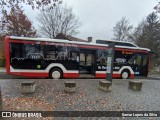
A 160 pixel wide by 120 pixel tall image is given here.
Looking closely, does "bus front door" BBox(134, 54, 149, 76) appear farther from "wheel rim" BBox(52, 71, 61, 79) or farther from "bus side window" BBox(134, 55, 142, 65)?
"wheel rim" BBox(52, 71, 61, 79)

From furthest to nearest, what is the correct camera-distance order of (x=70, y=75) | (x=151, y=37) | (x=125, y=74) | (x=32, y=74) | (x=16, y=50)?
(x=151, y=37) → (x=125, y=74) → (x=70, y=75) → (x=32, y=74) → (x=16, y=50)

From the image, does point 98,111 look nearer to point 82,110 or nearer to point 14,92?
point 82,110

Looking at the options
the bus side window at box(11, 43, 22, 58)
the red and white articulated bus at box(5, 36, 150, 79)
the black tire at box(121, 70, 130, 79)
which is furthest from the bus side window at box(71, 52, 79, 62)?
the black tire at box(121, 70, 130, 79)

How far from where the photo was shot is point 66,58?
11859mm

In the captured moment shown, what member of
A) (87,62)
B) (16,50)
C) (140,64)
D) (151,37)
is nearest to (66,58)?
(87,62)

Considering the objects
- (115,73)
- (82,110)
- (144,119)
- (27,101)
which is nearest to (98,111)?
(82,110)

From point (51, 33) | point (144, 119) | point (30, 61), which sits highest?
point (51, 33)

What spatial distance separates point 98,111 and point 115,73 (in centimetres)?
870

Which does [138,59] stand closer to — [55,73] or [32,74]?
[55,73]

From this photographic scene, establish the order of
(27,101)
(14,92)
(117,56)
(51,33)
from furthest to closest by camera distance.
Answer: (51,33) → (117,56) → (14,92) → (27,101)

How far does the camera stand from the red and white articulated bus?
426 inches

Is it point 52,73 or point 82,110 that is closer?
point 82,110

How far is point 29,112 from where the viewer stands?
474 centimetres

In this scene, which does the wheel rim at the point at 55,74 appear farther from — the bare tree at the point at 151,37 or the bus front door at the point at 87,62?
the bare tree at the point at 151,37
